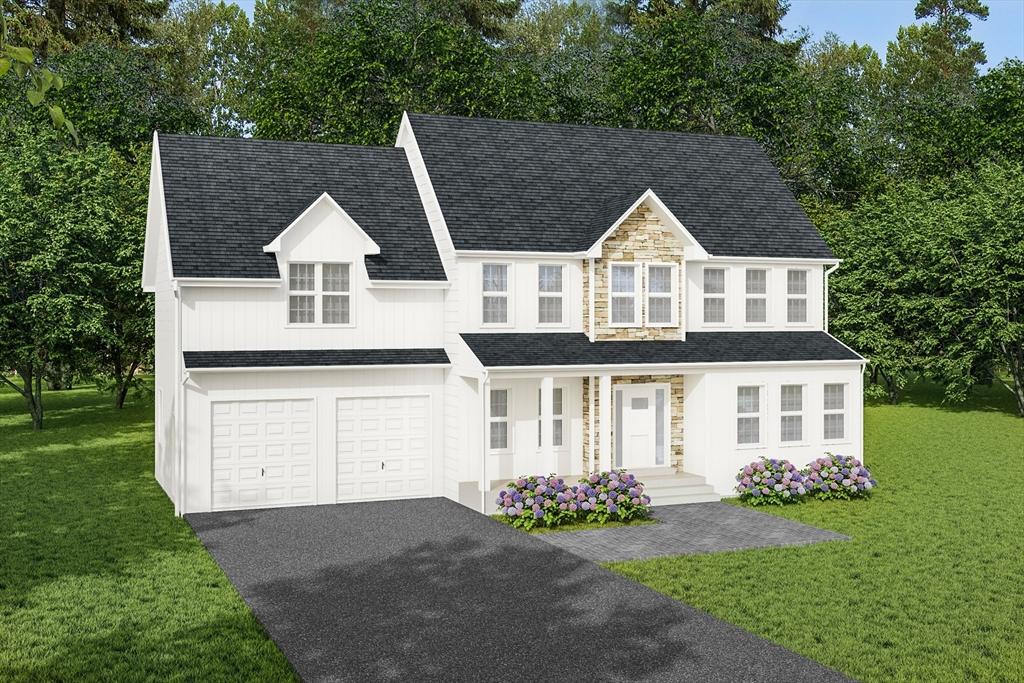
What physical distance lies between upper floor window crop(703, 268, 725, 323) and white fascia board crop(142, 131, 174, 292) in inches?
494

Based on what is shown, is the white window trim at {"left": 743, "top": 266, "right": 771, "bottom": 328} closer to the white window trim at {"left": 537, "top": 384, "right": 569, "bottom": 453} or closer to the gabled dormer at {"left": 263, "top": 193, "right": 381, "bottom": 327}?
the white window trim at {"left": 537, "top": 384, "right": 569, "bottom": 453}

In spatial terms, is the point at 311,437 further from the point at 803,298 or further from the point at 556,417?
the point at 803,298

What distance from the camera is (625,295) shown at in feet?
78.6

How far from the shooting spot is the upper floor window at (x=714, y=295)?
2527cm

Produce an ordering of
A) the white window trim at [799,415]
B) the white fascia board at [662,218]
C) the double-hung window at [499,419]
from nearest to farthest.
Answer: the white fascia board at [662,218], the double-hung window at [499,419], the white window trim at [799,415]

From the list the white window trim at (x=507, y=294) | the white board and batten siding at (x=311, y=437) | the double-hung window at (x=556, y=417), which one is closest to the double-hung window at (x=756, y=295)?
the double-hung window at (x=556, y=417)

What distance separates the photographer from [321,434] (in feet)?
72.4

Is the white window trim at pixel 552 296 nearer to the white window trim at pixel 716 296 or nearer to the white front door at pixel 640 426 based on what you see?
the white front door at pixel 640 426

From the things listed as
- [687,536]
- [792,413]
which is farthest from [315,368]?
[792,413]

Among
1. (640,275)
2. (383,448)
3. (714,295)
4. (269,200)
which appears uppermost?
(269,200)

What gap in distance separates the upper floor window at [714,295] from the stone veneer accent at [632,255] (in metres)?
1.40

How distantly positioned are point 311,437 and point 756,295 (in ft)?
37.9

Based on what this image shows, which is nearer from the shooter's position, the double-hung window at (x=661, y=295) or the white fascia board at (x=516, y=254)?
the white fascia board at (x=516, y=254)

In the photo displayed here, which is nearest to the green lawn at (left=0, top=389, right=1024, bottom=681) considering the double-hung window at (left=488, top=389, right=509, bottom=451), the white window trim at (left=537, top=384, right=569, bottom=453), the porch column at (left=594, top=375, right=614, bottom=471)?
the porch column at (left=594, top=375, right=614, bottom=471)
